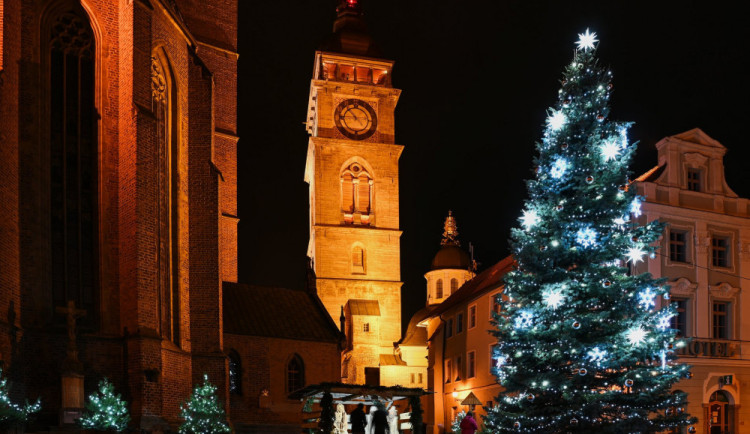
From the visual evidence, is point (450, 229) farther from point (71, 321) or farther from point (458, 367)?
point (71, 321)

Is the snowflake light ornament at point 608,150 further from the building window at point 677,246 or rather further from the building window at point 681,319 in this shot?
the building window at point 681,319

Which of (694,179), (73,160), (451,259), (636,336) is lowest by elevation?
(636,336)

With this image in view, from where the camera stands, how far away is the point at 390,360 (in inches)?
2304

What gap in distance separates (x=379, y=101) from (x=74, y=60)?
4186cm

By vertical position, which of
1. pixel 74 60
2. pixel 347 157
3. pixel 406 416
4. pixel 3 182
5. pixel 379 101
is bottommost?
pixel 406 416

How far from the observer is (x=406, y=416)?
22156mm

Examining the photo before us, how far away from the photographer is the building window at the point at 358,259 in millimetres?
59862

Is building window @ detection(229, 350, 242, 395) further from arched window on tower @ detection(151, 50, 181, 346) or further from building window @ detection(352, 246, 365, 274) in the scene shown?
building window @ detection(352, 246, 365, 274)

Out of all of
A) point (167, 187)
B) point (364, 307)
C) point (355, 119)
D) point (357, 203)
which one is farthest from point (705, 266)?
point (355, 119)

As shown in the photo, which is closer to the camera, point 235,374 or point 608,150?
point 608,150

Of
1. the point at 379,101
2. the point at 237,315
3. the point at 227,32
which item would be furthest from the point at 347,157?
the point at 237,315

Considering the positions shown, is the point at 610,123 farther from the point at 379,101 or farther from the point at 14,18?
the point at 379,101

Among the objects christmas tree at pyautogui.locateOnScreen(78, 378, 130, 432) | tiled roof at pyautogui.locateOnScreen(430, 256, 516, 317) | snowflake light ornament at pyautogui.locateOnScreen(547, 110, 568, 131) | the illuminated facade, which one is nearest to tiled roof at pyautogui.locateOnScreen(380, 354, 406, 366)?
tiled roof at pyautogui.locateOnScreen(430, 256, 516, 317)

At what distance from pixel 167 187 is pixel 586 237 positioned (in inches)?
532
